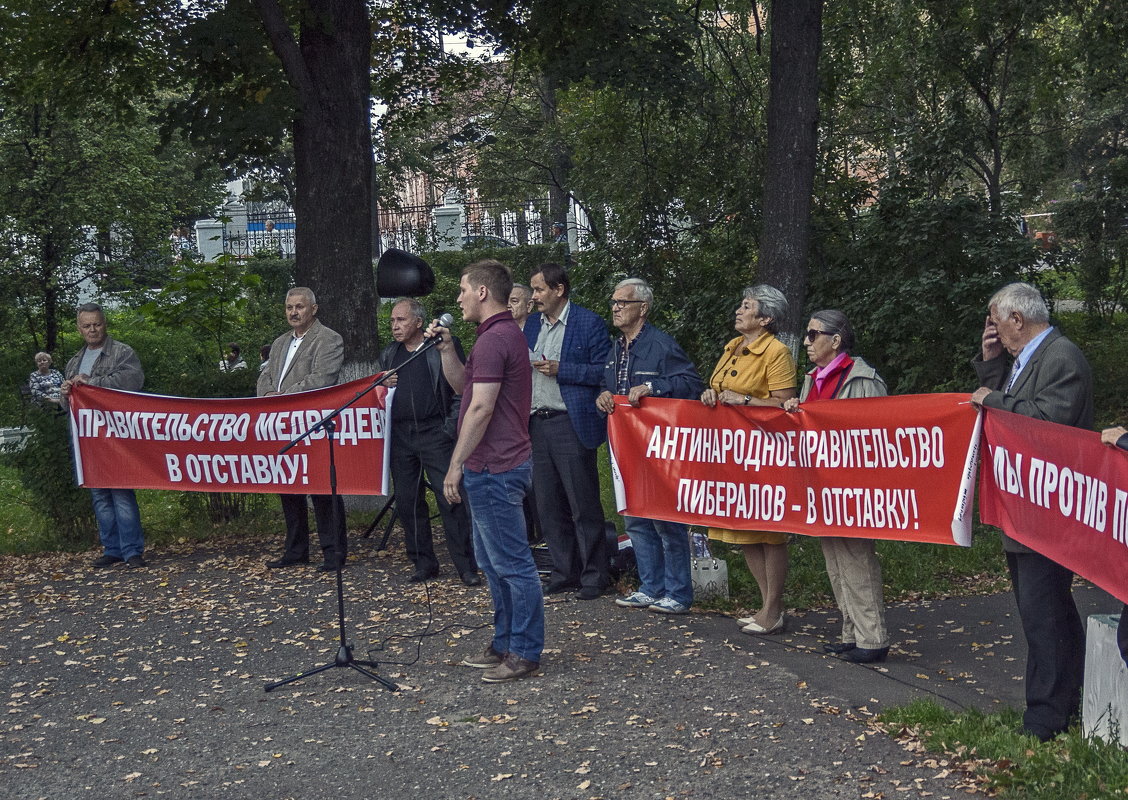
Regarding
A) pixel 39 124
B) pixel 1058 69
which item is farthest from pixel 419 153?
pixel 1058 69

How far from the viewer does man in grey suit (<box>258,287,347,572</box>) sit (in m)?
9.33

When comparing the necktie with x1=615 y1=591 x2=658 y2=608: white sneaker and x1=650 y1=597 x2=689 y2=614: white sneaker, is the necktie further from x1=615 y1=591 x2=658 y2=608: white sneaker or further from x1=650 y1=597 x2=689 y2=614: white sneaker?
x1=615 y1=591 x2=658 y2=608: white sneaker

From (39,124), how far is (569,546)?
54.5 feet

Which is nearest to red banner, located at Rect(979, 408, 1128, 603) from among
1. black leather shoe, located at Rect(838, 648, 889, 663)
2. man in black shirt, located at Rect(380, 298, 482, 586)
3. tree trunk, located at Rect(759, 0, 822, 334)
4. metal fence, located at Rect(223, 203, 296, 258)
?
black leather shoe, located at Rect(838, 648, 889, 663)

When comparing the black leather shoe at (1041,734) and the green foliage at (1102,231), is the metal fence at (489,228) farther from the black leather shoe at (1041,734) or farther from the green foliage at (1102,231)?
the black leather shoe at (1041,734)

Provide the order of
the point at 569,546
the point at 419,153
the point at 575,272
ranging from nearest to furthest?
the point at 569,546 → the point at 575,272 → the point at 419,153

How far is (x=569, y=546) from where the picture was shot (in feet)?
27.8

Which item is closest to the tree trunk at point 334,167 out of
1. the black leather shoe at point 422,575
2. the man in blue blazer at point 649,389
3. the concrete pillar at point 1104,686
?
the black leather shoe at point 422,575

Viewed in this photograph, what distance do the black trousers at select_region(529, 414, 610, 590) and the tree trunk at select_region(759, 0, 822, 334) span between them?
272cm

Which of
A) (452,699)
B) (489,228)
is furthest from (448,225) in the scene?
(452,699)

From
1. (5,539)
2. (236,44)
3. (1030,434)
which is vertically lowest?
(5,539)

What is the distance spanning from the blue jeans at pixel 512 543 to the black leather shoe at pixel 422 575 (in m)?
2.40

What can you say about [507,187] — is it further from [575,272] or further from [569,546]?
[569,546]

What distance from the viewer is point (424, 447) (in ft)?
29.0
